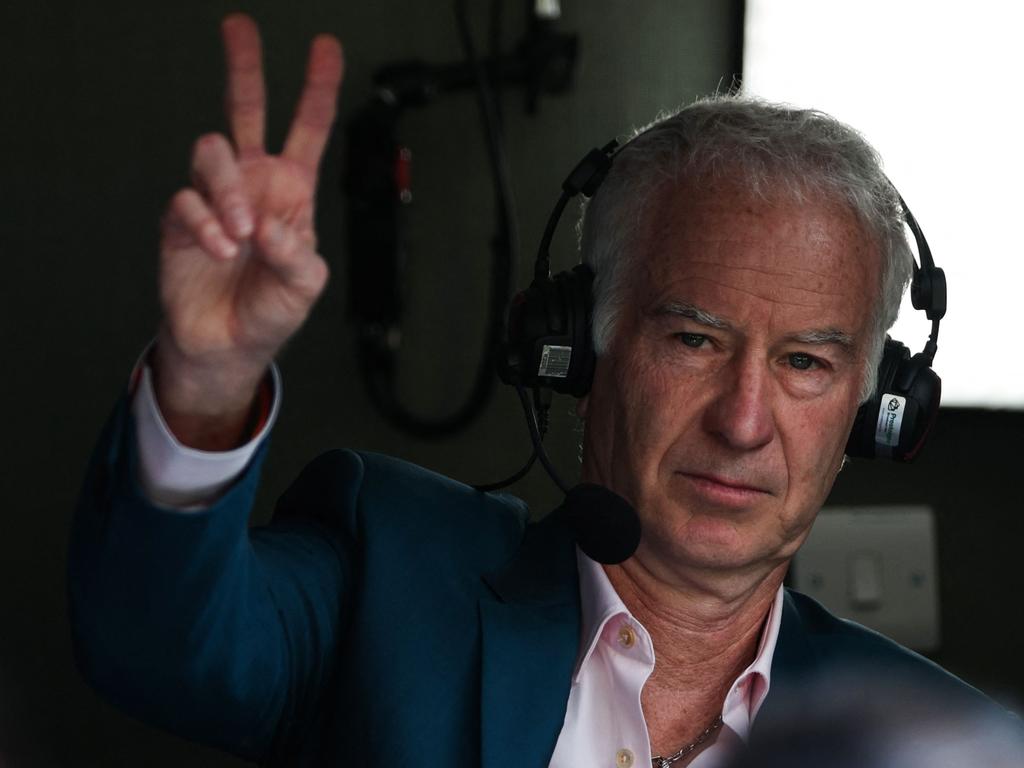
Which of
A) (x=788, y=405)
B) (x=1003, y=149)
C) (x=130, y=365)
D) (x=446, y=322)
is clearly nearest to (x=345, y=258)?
(x=446, y=322)

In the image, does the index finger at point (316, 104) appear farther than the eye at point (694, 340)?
No

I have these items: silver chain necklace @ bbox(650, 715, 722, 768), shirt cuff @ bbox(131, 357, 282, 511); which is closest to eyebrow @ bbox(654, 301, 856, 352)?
silver chain necklace @ bbox(650, 715, 722, 768)

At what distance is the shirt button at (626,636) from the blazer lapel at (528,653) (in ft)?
0.13

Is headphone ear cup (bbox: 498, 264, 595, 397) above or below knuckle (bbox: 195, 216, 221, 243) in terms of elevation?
below

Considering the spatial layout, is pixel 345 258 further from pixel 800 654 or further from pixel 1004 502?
pixel 1004 502

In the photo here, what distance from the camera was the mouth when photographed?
1230 mm

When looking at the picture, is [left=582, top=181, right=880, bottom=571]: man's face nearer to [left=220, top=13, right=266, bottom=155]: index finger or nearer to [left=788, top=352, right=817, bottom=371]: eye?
[left=788, top=352, right=817, bottom=371]: eye

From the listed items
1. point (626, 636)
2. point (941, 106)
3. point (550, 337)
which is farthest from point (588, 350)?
point (941, 106)

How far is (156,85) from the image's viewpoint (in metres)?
1.71

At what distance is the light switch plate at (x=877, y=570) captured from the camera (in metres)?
1.90

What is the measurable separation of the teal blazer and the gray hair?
0.24 metres

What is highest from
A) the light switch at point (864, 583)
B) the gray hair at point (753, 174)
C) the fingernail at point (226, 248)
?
the fingernail at point (226, 248)

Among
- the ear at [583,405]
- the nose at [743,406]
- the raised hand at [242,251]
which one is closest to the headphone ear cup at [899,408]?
the nose at [743,406]

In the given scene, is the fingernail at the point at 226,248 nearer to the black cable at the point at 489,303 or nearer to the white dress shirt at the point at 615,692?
the white dress shirt at the point at 615,692
